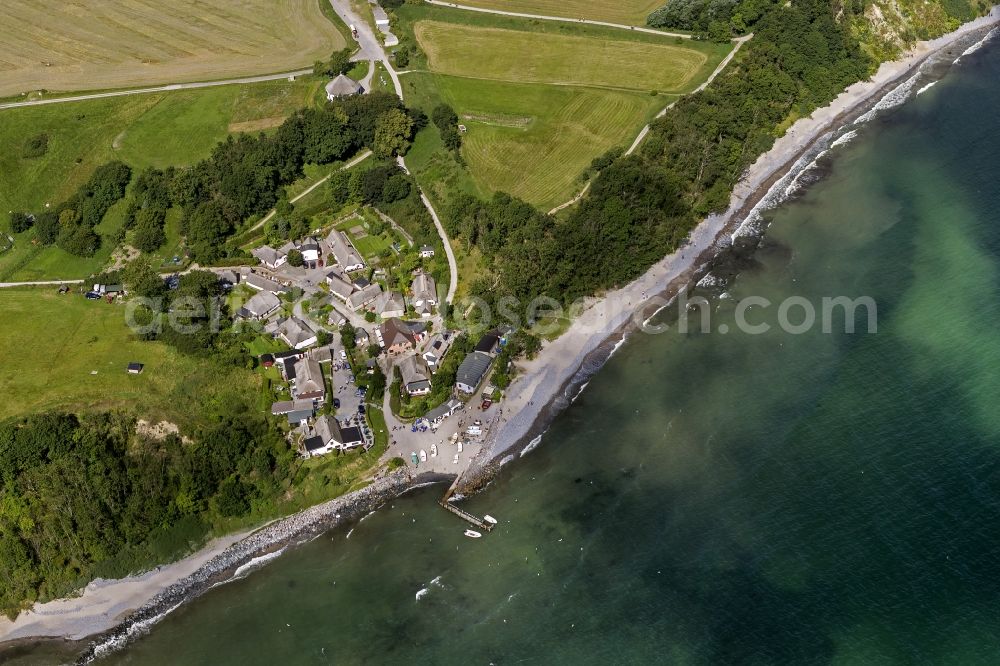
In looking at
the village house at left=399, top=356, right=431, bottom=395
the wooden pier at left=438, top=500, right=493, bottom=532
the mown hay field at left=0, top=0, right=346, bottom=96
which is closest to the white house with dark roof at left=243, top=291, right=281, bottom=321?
the village house at left=399, top=356, right=431, bottom=395

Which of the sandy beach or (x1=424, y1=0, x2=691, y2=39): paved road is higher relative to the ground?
(x1=424, y1=0, x2=691, y2=39): paved road

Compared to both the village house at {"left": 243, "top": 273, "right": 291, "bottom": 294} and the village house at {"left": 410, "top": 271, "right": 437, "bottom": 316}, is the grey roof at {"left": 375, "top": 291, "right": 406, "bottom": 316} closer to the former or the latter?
the village house at {"left": 410, "top": 271, "right": 437, "bottom": 316}

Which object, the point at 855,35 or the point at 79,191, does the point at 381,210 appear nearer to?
the point at 79,191

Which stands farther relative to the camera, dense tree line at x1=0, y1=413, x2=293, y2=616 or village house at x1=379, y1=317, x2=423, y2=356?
village house at x1=379, y1=317, x2=423, y2=356

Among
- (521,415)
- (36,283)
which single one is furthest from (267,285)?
(521,415)

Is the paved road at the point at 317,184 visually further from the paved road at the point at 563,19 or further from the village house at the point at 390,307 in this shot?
the paved road at the point at 563,19

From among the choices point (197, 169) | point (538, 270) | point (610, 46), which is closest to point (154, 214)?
point (197, 169)

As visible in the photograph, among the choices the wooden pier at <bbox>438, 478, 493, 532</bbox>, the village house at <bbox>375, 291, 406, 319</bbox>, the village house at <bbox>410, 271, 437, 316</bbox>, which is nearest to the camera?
the wooden pier at <bbox>438, 478, 493, 532</bbox>
